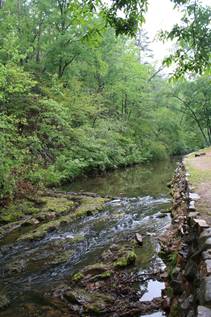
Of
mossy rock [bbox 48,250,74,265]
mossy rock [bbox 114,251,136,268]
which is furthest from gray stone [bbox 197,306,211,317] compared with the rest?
mossy rock [bbox 48,250,74,265]

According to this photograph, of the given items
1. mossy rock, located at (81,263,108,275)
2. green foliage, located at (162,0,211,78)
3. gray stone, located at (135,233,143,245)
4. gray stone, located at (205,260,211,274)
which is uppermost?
green foliage, located at (162,0,211,78)

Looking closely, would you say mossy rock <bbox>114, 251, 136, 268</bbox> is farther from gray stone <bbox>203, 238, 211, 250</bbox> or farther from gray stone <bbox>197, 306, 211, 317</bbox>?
gray stone <bbox>197, 306, 211, 317</bbox>

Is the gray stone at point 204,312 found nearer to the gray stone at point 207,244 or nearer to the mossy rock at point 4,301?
the gray stone at point 207,244

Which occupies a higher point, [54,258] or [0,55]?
[0,55]

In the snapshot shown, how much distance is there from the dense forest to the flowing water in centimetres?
319

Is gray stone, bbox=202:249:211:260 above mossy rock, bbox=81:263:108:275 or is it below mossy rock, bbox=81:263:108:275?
above

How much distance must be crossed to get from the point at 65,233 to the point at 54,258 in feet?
5.93

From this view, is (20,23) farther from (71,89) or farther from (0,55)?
(0,55)

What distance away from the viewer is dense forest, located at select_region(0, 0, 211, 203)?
547cm

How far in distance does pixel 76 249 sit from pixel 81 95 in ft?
50.3

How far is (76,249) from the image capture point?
A: 807 cm

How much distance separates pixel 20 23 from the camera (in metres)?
22.0

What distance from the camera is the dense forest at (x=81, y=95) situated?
18.0 ft

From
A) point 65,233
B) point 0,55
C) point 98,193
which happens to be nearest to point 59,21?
point 0,55
